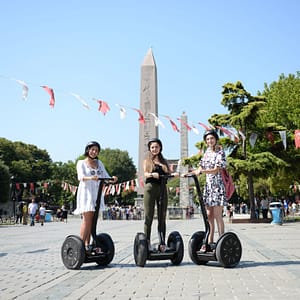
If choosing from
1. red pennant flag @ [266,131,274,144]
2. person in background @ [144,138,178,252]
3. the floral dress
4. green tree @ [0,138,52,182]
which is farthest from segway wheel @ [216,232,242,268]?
green tree @ [0,138,52,182]

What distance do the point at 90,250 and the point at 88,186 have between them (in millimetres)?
905

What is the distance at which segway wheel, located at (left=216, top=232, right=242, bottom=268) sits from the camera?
671cm

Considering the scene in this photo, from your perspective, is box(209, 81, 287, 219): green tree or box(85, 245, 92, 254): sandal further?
box(209, 81, 287, 219): green tree

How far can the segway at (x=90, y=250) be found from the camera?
6.91m

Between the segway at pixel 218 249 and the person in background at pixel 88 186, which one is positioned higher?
the person in background at pixel 88 186

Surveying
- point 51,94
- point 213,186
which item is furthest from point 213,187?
point 51,94

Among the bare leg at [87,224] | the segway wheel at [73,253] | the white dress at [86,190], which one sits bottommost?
the segway wheel at [73,253]

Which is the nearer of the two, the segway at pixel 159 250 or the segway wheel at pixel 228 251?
the segway wheel at pixel 228 251

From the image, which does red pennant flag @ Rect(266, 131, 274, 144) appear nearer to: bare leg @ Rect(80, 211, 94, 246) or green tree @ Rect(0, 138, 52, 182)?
bare leg @ Rect(80, 211, 94, 246)

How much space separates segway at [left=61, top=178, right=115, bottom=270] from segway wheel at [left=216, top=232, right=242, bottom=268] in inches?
63.6

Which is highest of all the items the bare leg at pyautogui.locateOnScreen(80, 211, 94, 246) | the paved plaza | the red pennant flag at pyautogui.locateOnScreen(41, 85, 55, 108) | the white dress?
the red pennant flag at pyautogui.locateOnScreen(41, 85, 55, 108)

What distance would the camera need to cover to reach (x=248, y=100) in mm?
28234

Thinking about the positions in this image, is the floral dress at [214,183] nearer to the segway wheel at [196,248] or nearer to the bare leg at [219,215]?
the bare leg at [219,215]

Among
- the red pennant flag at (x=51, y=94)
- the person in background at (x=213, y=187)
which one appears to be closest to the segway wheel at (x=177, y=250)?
the person in background at (x=213, y=187)
